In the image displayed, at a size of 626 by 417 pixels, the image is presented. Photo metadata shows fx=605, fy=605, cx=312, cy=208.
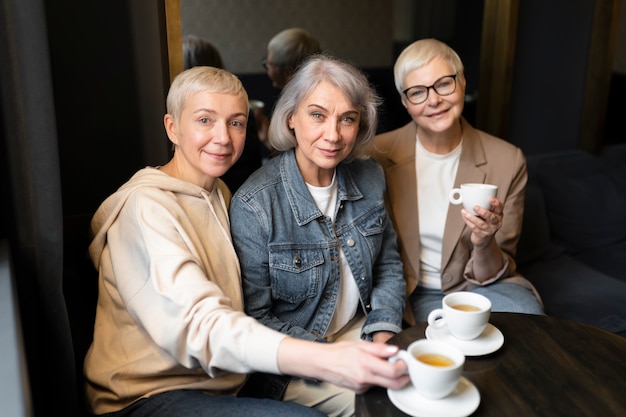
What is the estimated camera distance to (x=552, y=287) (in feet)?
8.07

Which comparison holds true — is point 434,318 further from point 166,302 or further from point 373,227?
point 166,302

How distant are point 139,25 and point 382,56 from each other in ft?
3.40

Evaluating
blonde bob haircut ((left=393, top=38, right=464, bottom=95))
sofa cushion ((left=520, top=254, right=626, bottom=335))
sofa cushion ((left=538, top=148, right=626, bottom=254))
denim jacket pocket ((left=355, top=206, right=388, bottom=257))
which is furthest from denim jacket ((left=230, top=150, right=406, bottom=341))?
sofa cushion ((left=538, top=148, right=626, bottom=254))

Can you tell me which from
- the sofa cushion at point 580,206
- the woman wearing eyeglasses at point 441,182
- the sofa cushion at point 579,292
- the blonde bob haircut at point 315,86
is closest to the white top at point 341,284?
the blonde bob haircut at point 315,86

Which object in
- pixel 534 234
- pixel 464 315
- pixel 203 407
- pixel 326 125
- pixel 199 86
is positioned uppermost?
pixel 199 86

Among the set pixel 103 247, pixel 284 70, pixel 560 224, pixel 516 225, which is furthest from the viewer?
pixel 560 224

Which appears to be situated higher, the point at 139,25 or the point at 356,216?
the point at 139,25

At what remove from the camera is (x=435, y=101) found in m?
1.90

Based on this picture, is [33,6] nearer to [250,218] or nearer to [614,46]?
[250,218]

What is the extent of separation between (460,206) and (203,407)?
1083 mm

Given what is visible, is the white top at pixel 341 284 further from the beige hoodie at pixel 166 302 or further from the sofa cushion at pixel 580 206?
the sofa cushion at pixel 580 206

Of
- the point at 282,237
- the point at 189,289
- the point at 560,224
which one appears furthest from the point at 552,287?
the point at 189,289

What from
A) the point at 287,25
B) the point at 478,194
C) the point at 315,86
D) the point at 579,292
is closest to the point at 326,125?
the point at 315,86

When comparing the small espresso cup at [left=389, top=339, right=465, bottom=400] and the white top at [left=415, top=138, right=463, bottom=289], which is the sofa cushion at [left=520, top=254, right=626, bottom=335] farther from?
the small espresso cup at [left=389, top=339, right=465, bottom=400]
